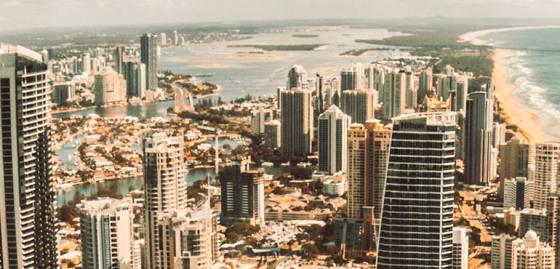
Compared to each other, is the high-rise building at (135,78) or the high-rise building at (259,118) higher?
the high-rise building at (135,78)

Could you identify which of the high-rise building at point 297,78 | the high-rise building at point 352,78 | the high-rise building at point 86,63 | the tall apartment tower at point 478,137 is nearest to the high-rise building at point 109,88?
the high-rise building at point 86,63

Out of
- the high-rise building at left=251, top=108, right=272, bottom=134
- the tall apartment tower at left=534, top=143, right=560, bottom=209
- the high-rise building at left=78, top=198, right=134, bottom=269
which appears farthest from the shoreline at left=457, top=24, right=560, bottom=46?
the high-rise building at left=78, top=198, right=134, bottom=269

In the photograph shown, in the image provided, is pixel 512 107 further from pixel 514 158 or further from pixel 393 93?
pixel 393 93

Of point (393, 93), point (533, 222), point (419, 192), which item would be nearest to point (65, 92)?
point (393, 93)

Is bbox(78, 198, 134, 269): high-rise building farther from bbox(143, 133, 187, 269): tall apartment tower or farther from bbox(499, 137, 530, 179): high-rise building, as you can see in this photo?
bbox(499, 137, 530, 179): high-rise building

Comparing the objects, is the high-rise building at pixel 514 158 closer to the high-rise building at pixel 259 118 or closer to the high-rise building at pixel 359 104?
the high-rise building at pixel 359 104
